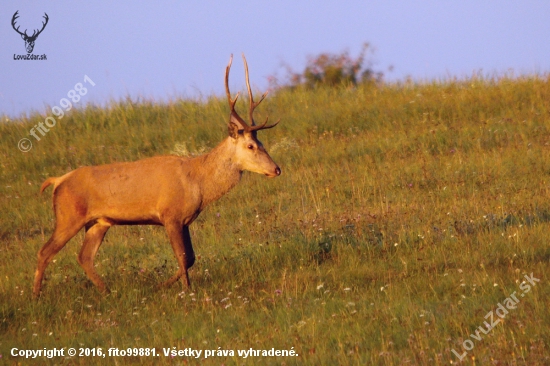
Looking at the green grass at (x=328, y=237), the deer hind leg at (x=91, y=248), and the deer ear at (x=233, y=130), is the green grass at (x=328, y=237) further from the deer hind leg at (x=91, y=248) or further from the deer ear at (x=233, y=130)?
the deer ear at (x=233, y=130)

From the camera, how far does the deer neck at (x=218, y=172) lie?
8898 mm

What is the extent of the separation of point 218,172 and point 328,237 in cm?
148

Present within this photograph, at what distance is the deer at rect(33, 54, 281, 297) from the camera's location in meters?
8.75

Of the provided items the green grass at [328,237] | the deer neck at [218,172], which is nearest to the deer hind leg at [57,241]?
the green grass at [328,237]

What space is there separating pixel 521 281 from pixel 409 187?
5083 millimetres

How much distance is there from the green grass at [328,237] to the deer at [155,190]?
22.7 inches

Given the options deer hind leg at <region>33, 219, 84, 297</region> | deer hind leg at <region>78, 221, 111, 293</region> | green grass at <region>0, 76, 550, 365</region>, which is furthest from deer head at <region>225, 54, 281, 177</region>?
deer hind leg at <region>33, 219, 84, 297</region>

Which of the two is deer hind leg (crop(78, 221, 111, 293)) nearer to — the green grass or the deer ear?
the green grass

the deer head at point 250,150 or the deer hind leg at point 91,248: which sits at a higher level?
the deer head at point 250,150

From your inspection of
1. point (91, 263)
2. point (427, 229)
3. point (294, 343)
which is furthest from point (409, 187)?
point (294, 343)

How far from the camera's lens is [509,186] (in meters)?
11.6

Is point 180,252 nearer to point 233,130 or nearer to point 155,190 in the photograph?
point 155,190

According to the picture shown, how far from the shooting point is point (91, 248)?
364 inches

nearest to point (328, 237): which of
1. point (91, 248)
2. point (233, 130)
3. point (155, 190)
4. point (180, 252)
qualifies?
point (233, 130)
